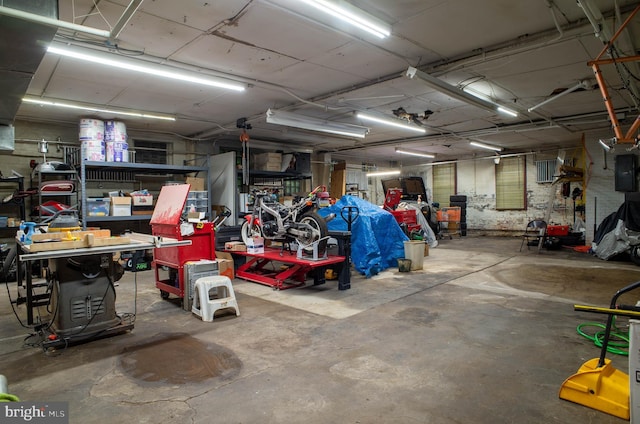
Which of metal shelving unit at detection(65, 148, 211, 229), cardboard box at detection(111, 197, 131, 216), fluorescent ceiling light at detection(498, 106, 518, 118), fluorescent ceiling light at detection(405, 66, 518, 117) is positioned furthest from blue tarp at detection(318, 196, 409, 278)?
cardboard box at detection(111, 197, 131, 216)

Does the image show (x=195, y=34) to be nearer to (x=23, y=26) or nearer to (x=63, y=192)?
(x=23, y=26)

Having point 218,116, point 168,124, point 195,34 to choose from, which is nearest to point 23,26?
point 195,34

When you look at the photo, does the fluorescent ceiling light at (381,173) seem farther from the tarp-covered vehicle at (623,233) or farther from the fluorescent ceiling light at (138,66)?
the fluorescent ceiling light at (138,66)

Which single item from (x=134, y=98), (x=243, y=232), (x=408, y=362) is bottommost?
(x=408, y=362)

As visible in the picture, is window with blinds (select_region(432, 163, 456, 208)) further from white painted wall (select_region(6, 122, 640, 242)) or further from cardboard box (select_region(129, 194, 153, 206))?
cardboard box (select_region(129, 194, 153, 206))

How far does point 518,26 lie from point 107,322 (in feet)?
17.5

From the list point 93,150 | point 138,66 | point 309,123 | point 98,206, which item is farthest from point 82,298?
point 309,123

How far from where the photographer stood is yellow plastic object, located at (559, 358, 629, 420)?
219 cm

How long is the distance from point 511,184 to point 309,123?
9.42 metres

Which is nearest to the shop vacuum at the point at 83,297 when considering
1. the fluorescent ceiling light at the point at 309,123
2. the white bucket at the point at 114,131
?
the fluorescent ceiling light at the point at 309,123

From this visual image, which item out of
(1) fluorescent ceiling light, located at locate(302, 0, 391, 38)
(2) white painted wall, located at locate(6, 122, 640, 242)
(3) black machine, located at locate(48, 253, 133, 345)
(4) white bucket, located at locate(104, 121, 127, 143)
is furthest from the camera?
(2) white painted wall, located at locate(6, 122, 640, 242)

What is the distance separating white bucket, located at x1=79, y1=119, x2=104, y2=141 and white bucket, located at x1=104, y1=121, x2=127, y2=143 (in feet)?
0.44

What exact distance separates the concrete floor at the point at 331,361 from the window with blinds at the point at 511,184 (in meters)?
8.31

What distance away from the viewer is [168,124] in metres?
7.97
